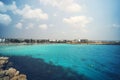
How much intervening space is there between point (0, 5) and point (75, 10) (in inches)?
111

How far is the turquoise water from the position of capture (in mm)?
4777

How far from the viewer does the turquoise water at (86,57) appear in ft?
15.7

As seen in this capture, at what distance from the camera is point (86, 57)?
5.15 m

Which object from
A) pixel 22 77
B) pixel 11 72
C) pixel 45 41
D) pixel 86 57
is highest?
pixel 45 41

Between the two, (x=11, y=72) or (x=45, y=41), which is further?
(x=45, y=41)

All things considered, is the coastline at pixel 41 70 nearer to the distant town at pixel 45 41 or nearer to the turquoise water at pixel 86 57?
the turquoise water at pixel 86 57

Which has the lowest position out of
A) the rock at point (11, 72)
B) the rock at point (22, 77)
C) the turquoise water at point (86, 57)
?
the rock at point (22, 77)

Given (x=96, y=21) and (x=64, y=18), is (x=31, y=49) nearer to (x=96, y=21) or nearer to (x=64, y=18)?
(x=64, y=18)

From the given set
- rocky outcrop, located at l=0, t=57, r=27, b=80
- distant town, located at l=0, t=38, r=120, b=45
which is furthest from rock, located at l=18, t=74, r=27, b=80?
distant town, located at l=0, t=38, r=120, b=45

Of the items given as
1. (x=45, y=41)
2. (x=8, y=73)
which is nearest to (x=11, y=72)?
(x=8, y=73)

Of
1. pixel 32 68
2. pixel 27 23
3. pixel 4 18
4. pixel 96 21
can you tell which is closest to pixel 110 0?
pixel 96 21

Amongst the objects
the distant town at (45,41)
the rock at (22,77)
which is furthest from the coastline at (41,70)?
the distant town at (45,41)

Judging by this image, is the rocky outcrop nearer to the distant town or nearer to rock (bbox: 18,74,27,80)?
rock (bbox: 18,74,27,80)

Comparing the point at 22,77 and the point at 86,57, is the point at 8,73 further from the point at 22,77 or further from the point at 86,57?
the point at 86,57
